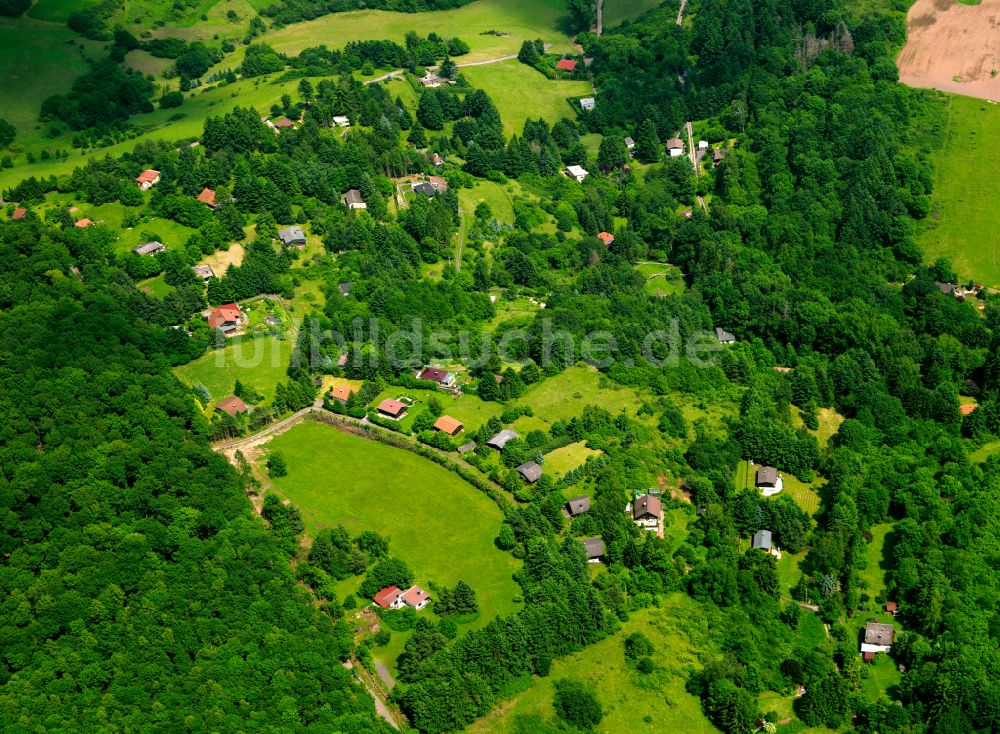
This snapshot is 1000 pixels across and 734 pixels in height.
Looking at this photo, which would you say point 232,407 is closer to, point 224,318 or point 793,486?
point 224,318

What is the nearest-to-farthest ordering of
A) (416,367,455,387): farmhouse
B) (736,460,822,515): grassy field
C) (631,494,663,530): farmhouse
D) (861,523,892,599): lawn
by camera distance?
(861,523,892,599): lawn
(631,494,663,530): farmhouse
(736,460,822,515): grassy field
(416,367,455,387): farmhouse

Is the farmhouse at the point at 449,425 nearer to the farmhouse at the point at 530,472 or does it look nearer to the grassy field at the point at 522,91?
the farmhouse at the point at 530,472

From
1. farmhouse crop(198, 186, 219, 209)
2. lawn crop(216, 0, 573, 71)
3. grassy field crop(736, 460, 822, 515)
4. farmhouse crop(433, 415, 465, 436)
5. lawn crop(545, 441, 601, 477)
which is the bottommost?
grassy field crop(736, 460, 822, 515)

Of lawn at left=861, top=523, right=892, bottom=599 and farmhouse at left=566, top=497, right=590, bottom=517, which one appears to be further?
farmhouse at left=566, top=497, right=590, bottom=517

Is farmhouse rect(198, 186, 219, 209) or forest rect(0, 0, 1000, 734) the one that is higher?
farmhouse rect(198, 186, 219, 209)

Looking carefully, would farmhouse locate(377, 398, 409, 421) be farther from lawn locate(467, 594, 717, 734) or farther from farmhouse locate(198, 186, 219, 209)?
farmhouse locate(198, 186, 219, 209)

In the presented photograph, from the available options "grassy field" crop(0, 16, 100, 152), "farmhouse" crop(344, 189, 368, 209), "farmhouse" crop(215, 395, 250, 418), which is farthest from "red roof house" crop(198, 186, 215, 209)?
"grassy field" crop(0, 16, 100, 152)

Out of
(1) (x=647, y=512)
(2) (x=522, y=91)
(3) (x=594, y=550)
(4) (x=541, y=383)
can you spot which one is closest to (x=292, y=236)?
(4) (x=541, y=383)

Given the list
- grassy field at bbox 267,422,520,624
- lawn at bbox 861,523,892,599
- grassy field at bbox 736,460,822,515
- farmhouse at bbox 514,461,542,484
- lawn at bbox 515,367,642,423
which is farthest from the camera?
lawn at bbox 515,367,642,423
